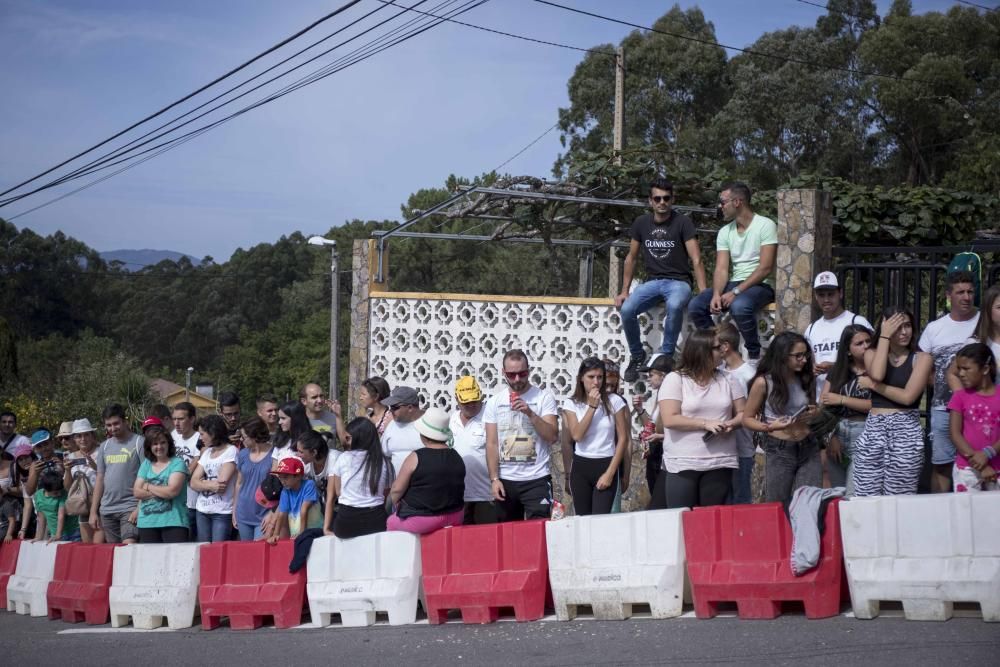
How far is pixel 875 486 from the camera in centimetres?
719

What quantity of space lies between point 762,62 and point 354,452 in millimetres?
30489

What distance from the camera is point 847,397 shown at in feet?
24.5

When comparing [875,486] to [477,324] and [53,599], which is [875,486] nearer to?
[477,324]

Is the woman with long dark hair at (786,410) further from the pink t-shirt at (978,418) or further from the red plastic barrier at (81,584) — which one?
the red plastic barrier at (81,584)

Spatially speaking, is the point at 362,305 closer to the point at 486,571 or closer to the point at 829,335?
the point at 486,571

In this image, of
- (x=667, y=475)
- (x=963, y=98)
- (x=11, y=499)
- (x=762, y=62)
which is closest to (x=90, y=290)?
(x=762, y=62)

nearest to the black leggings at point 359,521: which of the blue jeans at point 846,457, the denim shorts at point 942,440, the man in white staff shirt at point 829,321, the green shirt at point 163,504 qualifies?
the green shirt at point 163,504

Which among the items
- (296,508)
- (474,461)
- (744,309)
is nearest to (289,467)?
(296,508)

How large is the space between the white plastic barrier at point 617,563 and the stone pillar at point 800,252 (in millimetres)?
3085

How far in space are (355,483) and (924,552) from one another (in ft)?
12.8

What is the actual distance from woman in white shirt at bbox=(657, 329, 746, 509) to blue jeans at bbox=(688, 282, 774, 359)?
200 cm

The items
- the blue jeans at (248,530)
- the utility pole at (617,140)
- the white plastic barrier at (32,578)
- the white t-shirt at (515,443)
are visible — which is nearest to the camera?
the white t-shirt at (515,443)

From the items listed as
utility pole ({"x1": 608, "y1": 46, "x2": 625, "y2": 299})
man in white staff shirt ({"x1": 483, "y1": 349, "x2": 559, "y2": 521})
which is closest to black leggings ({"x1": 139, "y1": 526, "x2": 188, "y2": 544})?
man in white staff shirt ({"x1": 483, "y1": 349, "x2": 559, "y2": 521})

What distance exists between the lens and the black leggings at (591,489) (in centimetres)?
816
